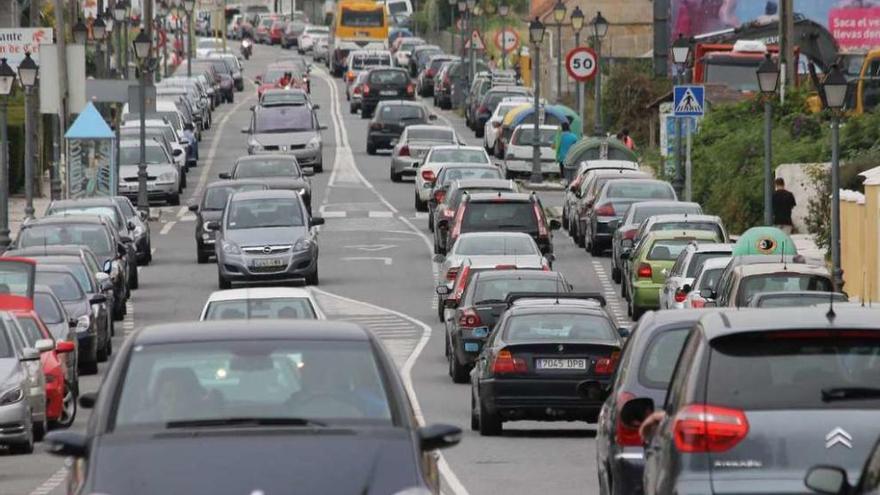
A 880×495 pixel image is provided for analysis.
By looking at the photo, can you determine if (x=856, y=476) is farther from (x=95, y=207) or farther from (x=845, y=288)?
(x=95, y=207)

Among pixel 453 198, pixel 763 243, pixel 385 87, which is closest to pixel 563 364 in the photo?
pixel 763 243

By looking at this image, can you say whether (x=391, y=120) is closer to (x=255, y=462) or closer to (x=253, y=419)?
(x=253, y=419)

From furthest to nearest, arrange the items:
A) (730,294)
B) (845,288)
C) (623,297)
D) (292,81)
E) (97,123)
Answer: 1. (292,81)
2. (97,123)
3. (623,297)
4. (845,288)
5. (730,294)

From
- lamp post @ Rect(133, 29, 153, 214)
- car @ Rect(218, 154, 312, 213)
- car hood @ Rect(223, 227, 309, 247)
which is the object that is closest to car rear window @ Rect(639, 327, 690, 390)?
car hood @ Rect(223, 227, 309, 247)

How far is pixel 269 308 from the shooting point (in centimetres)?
2773

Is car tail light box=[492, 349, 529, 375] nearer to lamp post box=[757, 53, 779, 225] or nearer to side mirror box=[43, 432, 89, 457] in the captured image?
side mirror box=[43, 432, 89, 457]

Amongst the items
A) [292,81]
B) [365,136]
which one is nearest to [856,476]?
[365,136]

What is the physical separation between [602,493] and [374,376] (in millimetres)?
4702

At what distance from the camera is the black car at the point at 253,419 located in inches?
424

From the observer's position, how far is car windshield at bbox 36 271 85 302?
33.4 meters

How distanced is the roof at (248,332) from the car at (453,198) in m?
Result: 32.7

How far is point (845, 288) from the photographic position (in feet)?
124

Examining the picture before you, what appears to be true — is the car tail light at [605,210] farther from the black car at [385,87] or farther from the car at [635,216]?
the black car at [385,87]

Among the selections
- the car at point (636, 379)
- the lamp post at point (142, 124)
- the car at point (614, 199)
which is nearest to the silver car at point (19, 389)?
the car at point (636, 379)
